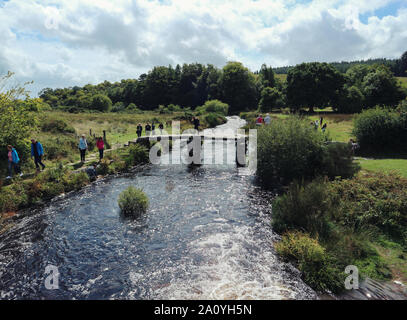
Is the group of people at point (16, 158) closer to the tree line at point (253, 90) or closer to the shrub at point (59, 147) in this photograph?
the shrub at point (59, 147)

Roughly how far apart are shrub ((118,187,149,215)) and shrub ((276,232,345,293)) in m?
6.34

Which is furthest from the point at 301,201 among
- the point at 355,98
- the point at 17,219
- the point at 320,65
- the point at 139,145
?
the point at 320,65

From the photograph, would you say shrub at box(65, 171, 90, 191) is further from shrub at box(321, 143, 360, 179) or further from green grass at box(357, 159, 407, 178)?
green grass at box(357, 159, 407, 178)

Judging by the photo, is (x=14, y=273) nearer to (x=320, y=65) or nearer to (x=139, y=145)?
(x=139, y=145)

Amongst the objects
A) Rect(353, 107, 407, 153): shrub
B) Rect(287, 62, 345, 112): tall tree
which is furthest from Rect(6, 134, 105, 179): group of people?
Rect(287, 62, 345, 112): tall tree

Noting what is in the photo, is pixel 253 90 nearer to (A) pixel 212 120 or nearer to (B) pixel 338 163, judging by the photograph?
(A) pixel 212 120

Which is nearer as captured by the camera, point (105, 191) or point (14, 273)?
point (14, 273)

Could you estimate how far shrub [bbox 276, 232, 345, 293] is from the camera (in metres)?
7.13

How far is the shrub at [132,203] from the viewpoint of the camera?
11.8 metres

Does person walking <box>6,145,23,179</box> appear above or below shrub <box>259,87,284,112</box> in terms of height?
below

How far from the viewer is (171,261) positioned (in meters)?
8.33

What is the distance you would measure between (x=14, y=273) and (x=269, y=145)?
1300 cm
